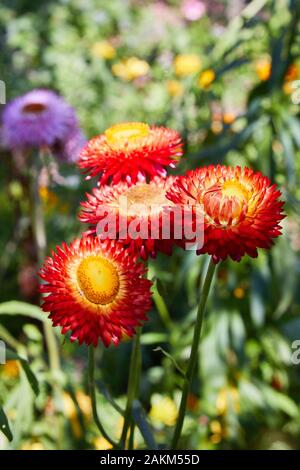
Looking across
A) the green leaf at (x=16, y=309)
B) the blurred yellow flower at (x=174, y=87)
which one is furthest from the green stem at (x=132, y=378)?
the blurred yellow flower at (x=174, y=87)

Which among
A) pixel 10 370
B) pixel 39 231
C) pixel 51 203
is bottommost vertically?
pixel 10 370

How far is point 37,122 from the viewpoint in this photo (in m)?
1.48

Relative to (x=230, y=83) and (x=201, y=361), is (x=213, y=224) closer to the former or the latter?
(x=201, y=361)

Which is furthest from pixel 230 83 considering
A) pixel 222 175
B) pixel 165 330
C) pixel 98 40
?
pixel 222 175

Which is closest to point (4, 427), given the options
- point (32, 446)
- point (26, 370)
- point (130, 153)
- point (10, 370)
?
point (26, 370)

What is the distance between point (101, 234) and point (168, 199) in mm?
75

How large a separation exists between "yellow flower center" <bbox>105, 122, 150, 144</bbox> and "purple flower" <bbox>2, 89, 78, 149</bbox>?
2.25ft

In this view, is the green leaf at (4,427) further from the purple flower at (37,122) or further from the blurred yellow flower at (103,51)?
the blurred yellow flower at (103,51)

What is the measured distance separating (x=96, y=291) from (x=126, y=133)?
8.1 inches

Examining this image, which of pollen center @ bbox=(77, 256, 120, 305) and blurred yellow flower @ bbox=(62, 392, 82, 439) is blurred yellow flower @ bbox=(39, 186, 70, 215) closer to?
blurred yellow flower @ bbox=(62, 392, 82, 439)

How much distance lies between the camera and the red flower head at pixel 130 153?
757 millimetres

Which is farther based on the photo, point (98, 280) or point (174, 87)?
point (174, 87)

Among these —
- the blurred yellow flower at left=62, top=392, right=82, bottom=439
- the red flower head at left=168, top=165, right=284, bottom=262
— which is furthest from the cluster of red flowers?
the blurred yellow flower at left=62, top=392, right=82, bottom=439

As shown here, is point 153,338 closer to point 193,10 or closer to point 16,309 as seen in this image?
point 16,309
